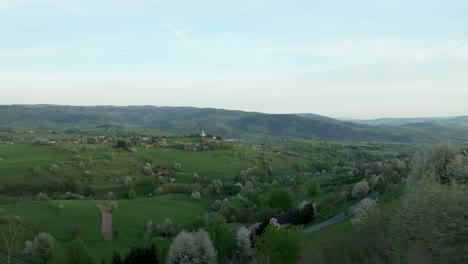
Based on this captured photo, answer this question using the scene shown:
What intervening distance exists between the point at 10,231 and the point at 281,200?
50.5 m

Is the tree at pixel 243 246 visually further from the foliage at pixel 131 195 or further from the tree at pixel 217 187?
the tree at pixel 217 187

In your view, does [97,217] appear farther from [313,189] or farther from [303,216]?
[313,189]

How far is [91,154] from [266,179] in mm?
60559

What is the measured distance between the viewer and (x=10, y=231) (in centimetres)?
5931

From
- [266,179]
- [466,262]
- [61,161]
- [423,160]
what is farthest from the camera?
[266,179]

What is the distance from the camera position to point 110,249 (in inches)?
2724

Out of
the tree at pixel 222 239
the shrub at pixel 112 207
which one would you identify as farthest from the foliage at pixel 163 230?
the tree at pixel 222 239

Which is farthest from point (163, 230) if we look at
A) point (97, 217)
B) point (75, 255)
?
point (75, 255)

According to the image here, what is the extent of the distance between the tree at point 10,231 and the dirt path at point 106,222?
13.6 meters

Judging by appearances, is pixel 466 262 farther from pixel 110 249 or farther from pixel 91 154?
pixel 91 154

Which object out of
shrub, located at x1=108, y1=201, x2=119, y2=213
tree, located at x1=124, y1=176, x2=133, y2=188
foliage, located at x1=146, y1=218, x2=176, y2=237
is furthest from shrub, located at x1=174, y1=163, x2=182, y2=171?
foliage, located at x1=146, y1=218, x2=176, y2=237

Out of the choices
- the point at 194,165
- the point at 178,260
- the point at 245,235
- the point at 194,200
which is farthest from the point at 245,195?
the point at 178,260

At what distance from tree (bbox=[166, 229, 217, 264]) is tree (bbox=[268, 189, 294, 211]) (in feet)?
123

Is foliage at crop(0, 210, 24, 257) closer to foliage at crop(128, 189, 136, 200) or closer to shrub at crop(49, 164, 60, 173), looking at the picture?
foliage at crop(128, 189, 136, 200)
